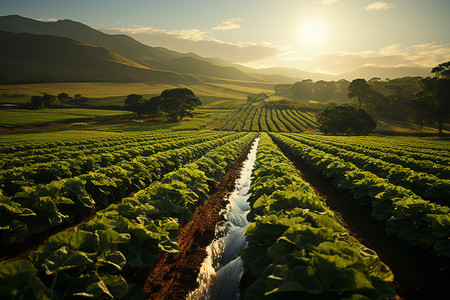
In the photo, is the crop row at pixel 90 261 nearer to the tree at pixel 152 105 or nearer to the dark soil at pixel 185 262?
the dark soil at pixel 185 262

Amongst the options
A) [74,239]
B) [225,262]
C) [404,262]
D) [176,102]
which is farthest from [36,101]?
[404,262]

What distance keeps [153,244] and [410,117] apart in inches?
4024

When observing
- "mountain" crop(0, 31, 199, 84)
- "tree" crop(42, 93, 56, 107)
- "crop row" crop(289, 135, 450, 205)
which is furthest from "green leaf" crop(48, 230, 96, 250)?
"mountain" crop(0, 31, 199, 84)

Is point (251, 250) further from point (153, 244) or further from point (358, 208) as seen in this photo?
point (358, 208)

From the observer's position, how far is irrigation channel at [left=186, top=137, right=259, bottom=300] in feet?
16.7

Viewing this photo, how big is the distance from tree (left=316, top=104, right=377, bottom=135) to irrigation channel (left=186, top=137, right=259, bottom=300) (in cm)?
5638

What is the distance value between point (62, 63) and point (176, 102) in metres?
153

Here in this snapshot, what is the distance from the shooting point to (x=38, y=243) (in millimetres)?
6293

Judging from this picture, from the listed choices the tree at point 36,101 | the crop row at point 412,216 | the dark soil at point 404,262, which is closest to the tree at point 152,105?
the tree at point 36,101

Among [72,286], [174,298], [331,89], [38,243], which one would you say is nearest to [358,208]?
[174,298]

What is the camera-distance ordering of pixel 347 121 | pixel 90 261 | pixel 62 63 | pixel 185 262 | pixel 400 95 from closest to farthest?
pixel 90 261 < pixel 185 262 < pixel 347 121 < pixel 400 95 < pixel 62 63

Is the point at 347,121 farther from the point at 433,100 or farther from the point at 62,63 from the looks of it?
the point at 62,63

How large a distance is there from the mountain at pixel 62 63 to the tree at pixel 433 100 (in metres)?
159

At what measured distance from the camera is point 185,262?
567 centimetres
